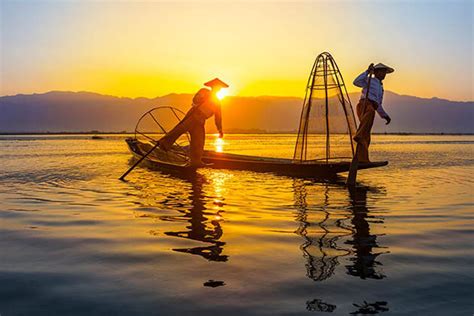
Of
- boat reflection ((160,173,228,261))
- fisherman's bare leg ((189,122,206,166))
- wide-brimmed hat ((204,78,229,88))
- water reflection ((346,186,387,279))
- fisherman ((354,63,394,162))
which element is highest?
wide-brimmed hat ((204,78,229,88))

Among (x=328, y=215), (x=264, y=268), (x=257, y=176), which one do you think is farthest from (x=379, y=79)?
(x=264, y=268)

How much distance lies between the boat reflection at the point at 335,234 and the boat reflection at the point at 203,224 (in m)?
1.15

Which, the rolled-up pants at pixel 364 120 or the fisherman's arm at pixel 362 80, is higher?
the fisherman's arm at pixel 362 80

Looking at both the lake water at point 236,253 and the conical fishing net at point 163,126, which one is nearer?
the lake water at point 236,253

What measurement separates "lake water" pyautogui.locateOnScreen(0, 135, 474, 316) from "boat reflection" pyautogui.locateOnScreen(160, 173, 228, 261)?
2 cm

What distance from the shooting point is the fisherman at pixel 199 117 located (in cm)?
1622

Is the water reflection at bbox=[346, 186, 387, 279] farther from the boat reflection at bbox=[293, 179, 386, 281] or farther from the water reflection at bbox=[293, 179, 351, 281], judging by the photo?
the water reflection at bbox=[293, 179, 351, 281]

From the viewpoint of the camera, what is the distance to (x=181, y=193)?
1111 cm

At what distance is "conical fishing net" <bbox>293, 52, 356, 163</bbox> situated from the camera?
14.9 meters

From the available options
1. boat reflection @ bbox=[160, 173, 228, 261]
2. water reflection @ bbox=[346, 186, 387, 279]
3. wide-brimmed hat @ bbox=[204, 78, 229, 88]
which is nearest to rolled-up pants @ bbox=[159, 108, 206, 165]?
wide-brimmed hat @ bbox=[204, 78, 229, 88]

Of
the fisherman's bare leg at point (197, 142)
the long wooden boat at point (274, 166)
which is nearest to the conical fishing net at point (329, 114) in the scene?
the long wooden boat at point (274, 166)

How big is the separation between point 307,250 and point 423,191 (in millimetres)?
7154

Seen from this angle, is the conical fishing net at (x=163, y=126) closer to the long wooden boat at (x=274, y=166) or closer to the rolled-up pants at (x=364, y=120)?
the long wooden boat at (x=274, y=166)

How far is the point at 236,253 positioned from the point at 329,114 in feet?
35.3
